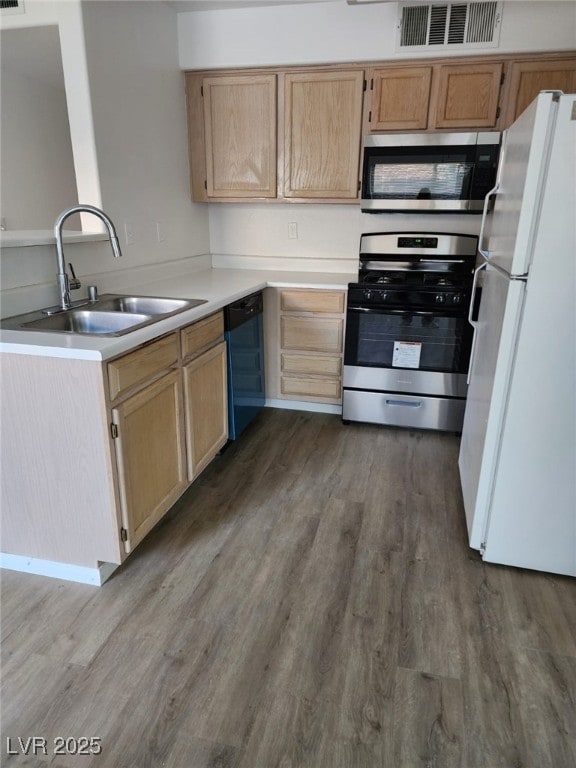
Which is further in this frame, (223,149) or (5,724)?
(223,149)

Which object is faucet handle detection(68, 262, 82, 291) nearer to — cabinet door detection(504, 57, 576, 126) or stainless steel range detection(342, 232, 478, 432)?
stainless steel range detection(342, 232, 478, 432)

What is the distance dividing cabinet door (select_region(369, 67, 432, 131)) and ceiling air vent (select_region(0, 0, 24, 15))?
6.06 ft

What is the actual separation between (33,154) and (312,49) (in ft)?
6.49

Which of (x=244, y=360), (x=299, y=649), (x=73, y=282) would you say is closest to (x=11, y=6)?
(x=73, y=282)

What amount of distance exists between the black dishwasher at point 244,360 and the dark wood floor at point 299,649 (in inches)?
24.5

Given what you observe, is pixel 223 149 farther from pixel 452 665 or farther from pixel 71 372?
pixel 452 665

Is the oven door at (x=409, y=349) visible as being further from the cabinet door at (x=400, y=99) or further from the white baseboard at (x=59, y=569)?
the white baseboard at (x=59, y=569)

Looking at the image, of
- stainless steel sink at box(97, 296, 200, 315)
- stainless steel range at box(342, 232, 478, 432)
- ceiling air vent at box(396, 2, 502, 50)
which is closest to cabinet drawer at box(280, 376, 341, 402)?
stainless steel range at box(342, 232, 478, 432)

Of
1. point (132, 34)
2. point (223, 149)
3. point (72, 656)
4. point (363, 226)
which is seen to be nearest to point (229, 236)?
point (223, 149)

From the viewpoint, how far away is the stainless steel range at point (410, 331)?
2.86 metres

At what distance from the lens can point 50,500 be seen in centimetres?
173

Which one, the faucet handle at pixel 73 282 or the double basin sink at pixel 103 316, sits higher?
the faucet handle at pixel 73 282

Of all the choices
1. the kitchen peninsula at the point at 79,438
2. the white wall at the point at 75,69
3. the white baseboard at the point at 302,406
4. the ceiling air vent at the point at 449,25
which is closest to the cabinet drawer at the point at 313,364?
the white baseboard at the point at 302,406

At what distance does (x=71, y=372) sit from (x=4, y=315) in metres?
0.58
